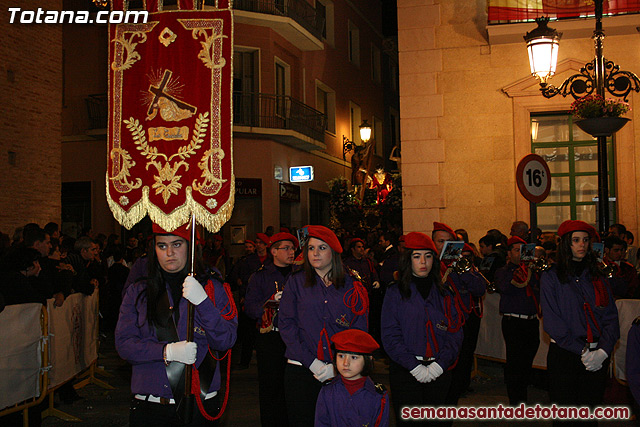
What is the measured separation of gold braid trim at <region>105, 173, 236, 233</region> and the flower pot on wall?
20.1ft

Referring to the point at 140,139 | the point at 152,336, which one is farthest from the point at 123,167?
the point at 152,336

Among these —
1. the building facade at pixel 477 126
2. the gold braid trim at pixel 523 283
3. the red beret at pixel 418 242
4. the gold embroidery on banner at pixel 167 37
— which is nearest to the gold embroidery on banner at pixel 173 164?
the gold embroidery on banner at pixel 167 37

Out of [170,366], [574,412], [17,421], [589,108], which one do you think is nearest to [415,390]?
[574,412]

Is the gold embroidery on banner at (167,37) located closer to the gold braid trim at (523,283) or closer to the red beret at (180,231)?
the red beret at (180,231)

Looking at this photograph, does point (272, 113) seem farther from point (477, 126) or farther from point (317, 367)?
point (317, 367)

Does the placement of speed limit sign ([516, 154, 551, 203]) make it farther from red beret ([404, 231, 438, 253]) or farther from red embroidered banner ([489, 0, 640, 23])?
red embroidered banner ([489, 0, 640, 23])

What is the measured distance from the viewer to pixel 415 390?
5.61 meters

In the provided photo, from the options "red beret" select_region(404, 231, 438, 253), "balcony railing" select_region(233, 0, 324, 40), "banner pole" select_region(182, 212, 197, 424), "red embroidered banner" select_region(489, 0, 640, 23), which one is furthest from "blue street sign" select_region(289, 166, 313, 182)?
"banner pole" select_region(182, 212, 197, 424)

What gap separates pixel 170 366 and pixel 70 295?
5.18m

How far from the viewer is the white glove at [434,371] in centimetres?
551

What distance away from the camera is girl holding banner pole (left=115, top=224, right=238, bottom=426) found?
4.23 metres

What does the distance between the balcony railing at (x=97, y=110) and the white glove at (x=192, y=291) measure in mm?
20378

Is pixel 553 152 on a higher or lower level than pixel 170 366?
higher

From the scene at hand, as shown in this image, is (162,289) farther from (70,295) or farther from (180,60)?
(70,295)
